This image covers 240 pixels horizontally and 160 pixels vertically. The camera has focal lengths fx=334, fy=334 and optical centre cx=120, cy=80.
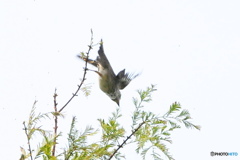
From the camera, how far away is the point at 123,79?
370cm

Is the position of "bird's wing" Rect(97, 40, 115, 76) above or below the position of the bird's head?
above

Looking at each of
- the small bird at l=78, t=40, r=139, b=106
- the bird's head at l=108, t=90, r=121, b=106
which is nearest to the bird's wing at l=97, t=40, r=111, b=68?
the small bird at l=78, t=40, r=139, b=106

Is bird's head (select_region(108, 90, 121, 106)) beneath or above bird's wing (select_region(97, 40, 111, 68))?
beneath

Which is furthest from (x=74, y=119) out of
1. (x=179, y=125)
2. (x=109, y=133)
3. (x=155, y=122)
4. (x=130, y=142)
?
(x=179, y=125)

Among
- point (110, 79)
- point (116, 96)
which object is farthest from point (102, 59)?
point (116, 96)

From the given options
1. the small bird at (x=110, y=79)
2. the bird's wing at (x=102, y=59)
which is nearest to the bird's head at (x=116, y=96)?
the small bird at (x=110, y=79)

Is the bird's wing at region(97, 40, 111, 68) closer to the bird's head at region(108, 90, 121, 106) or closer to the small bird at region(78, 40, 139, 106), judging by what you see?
the small bird at region(78, 40, 139, 106)

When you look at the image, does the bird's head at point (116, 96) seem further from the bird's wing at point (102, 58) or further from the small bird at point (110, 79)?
the bird's wing at point (102, 58)

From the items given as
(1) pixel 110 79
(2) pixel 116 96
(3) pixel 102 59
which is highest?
(3) pixel 102 59

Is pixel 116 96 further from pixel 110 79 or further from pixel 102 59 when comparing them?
pixel 102 59

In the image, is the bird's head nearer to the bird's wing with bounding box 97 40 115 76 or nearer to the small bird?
the small bird

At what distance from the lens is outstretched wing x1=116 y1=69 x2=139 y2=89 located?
3570 mm

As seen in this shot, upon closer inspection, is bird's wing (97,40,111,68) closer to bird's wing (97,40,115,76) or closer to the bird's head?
bird's wing (97,40,115,76)

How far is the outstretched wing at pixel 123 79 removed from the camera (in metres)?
3.57
